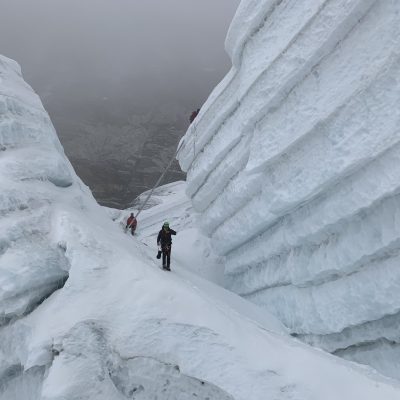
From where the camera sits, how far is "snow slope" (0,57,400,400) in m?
5.64

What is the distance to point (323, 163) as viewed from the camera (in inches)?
393

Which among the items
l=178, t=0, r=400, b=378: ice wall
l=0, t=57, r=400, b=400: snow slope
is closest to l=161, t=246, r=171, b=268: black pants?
l=0, t=57, r=400, b=400: snow slope

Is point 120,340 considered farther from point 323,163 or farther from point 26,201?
point 323,163

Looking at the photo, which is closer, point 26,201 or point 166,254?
point 26,201

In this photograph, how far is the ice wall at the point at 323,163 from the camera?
8867 mm

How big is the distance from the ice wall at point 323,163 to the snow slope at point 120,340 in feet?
12.2

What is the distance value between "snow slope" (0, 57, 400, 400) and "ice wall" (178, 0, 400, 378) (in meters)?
3.71

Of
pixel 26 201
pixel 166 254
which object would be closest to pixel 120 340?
pixel 166 254

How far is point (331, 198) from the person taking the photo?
33.8ft

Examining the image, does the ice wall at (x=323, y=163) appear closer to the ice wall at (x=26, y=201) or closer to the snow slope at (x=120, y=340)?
the snow slope at (x=120, y=340)

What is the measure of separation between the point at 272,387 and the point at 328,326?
578 centimetres

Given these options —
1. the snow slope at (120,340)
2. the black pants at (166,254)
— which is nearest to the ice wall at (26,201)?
the snow slope at (120,340)

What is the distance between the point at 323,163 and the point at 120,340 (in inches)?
269

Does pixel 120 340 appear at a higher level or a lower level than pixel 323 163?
lower
